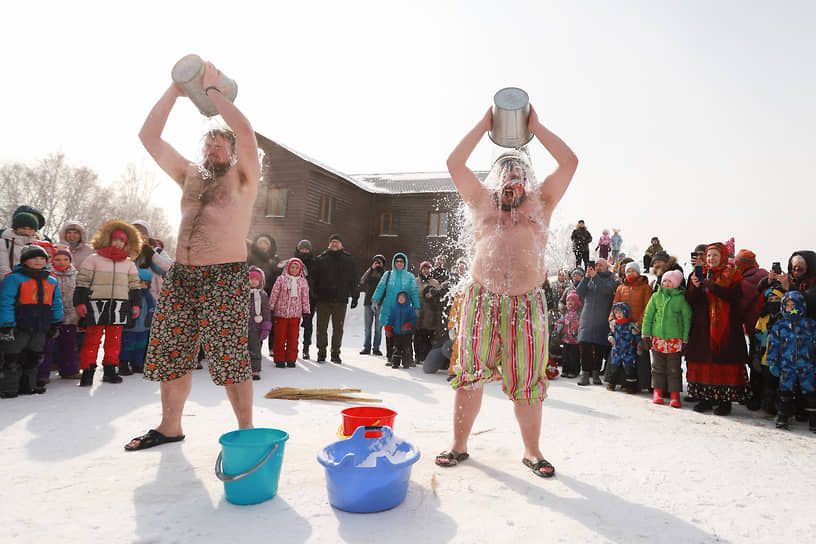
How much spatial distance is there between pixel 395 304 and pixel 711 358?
4.35 m

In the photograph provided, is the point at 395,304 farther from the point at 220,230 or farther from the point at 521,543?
the point at 521,543

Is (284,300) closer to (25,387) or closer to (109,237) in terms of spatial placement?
(109,237)

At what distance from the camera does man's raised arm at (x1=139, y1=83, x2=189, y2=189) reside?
3.00m

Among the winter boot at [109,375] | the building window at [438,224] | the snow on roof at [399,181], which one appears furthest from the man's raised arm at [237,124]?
the building window at [438,224]

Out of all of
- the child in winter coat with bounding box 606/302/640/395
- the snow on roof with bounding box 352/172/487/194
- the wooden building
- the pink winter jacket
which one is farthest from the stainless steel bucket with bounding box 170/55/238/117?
the snow on roof with bounding box 352/172/487/194

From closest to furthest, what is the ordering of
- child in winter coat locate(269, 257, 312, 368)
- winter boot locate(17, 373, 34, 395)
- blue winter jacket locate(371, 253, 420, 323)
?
winter boot locate(17, 373, 34, 395) → child in winter coat locate(269, 257, 312, 368) → blue winter jacket locate(371, 253, 420, 323)

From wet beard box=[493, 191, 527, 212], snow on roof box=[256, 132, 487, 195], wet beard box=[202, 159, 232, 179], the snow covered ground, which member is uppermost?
snow on roof box=[256, 132, 487, 195]

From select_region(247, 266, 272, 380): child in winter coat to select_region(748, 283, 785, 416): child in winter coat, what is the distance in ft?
19.2

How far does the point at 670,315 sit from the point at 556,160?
339 cm

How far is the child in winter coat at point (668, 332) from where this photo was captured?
525 cm

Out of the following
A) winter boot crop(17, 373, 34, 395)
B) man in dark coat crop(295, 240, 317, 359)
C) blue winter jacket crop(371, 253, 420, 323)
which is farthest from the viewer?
man in dark coat crop(295, 240, 317, 359)

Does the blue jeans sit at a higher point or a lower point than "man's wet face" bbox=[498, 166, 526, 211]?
lower

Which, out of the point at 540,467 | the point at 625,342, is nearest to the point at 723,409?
the point at 625,342

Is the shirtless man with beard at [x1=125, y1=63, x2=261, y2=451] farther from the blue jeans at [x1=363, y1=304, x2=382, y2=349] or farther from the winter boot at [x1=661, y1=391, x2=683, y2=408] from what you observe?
the blue jeans at [x1=363, y1=304, x2=382, y2=349]
